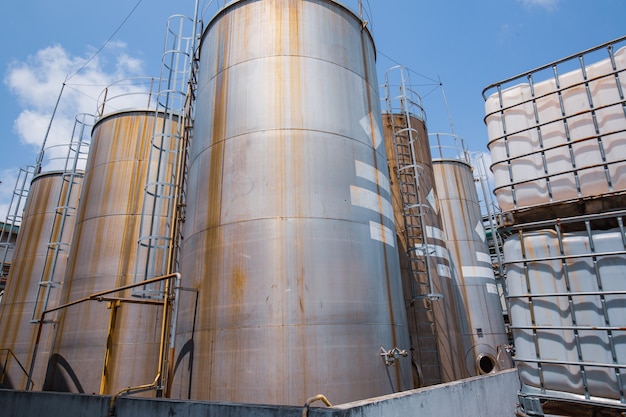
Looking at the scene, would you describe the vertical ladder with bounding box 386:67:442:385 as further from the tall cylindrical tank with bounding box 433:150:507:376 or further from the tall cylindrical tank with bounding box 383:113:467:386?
the tall cylindrical tank with bounding box 433:150:507:376

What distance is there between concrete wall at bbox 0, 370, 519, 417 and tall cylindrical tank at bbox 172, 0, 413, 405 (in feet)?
3.46

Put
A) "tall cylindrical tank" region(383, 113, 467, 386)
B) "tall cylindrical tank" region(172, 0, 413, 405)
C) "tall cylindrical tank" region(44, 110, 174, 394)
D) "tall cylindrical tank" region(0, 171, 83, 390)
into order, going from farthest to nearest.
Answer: "tall cylindrical tank" region(0, 171, 83, 390)
"tall cylindrical tank" region(383, 113, 467, 386)
"tall cylindrical tank" region(44, 110, 174, 394)
"tall cylindrical tank" region(172, 0, 413, 405)

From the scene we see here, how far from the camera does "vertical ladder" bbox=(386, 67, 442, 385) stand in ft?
38.0

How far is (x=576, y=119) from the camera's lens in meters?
5.29

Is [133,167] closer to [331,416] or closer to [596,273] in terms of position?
[331,416]

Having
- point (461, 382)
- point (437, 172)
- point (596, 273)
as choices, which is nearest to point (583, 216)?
point (596, 273)

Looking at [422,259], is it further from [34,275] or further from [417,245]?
[34,275]

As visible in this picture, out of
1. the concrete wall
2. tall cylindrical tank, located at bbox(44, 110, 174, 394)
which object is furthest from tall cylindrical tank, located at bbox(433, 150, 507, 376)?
tall cylindrical tank, located at bbox(44, 110, 174, 394)

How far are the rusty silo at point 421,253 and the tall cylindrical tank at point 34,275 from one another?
39.9ft

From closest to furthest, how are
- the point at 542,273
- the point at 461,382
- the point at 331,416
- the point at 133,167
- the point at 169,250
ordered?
1. the point at 331,416
2. the point at 542,273
3. the point at 461,382
4. the point at 169,250
5. the point at 133,167

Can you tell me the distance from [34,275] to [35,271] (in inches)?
7.4

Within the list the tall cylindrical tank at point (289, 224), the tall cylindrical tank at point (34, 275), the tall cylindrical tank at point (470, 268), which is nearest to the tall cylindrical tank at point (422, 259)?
the tall cylindrical tank at point (470, 268)

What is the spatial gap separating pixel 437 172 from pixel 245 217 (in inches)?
579

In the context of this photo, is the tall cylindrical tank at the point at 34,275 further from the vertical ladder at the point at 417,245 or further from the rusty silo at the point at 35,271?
the vertical ladder at the point at 417,245
